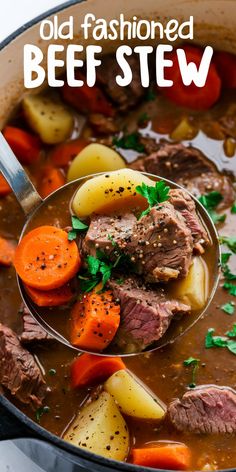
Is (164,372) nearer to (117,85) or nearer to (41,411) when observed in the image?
(41,411)

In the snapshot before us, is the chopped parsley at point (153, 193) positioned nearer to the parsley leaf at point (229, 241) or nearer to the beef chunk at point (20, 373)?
the parsley leaf at point (229, 241)

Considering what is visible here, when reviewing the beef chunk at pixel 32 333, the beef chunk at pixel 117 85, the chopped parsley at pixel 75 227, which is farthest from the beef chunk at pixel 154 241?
the beef chunk at pixel 117 85

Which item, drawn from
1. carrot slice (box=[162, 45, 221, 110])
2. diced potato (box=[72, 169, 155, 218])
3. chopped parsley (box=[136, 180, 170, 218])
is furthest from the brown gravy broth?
carrot slice (box=[162, 45, 221, 110])

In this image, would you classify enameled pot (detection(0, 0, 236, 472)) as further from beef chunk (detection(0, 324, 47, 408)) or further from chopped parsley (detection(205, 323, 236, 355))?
chopped parsley (detection(205, 323, 236, 355))

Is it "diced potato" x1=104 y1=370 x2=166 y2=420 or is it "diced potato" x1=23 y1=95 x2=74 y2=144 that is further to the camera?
"diced potato" x1=23 y1=95 x2=74 y2=144

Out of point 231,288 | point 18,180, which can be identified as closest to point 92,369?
point 231,288

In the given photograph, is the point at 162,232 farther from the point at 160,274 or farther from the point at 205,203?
the point at 205,203
